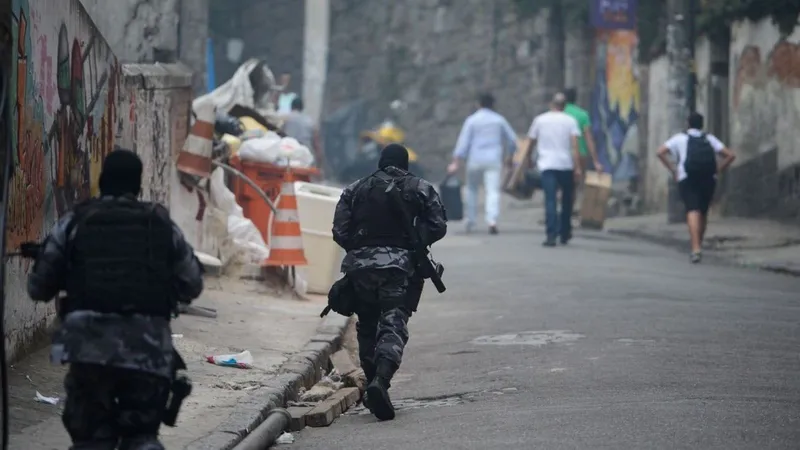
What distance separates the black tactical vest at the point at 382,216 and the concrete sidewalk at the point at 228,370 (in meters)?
Result: 0.95

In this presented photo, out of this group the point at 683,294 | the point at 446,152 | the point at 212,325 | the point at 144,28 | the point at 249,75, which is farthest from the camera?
the point at 446,152

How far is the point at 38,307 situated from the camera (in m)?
9.97

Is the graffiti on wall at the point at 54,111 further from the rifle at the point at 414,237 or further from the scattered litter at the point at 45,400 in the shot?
the rifle at the point at 414,237

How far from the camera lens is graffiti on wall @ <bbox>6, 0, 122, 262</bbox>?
931cm

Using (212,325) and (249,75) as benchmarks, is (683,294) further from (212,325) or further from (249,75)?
(249,75)

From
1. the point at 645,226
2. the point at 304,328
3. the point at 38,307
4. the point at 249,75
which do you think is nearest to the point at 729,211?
the point at 645,226

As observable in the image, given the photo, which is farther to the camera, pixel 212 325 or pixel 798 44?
pixel 798 44

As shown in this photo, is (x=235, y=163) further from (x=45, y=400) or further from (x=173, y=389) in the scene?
(x=173, y=389)

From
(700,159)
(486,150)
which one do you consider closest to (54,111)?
(700,159)

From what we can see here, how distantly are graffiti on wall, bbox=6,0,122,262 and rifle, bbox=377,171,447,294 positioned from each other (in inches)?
76.6

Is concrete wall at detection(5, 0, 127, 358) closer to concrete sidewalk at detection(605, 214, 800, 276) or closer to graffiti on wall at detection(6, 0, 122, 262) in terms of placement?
graffiti on wall at detection(6, 0, 122, 262)

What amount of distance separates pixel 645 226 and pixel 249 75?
20.7 ft

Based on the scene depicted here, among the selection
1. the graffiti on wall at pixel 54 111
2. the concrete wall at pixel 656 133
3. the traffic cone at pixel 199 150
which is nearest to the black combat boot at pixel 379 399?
the graffiti on wall at pixel 54 111

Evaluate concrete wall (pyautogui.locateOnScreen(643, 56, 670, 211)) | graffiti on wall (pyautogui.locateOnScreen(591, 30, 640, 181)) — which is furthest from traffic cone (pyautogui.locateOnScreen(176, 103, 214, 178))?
graffiti on wall (pyautogui.locateOnScreen(591, 30, 640, 181))
